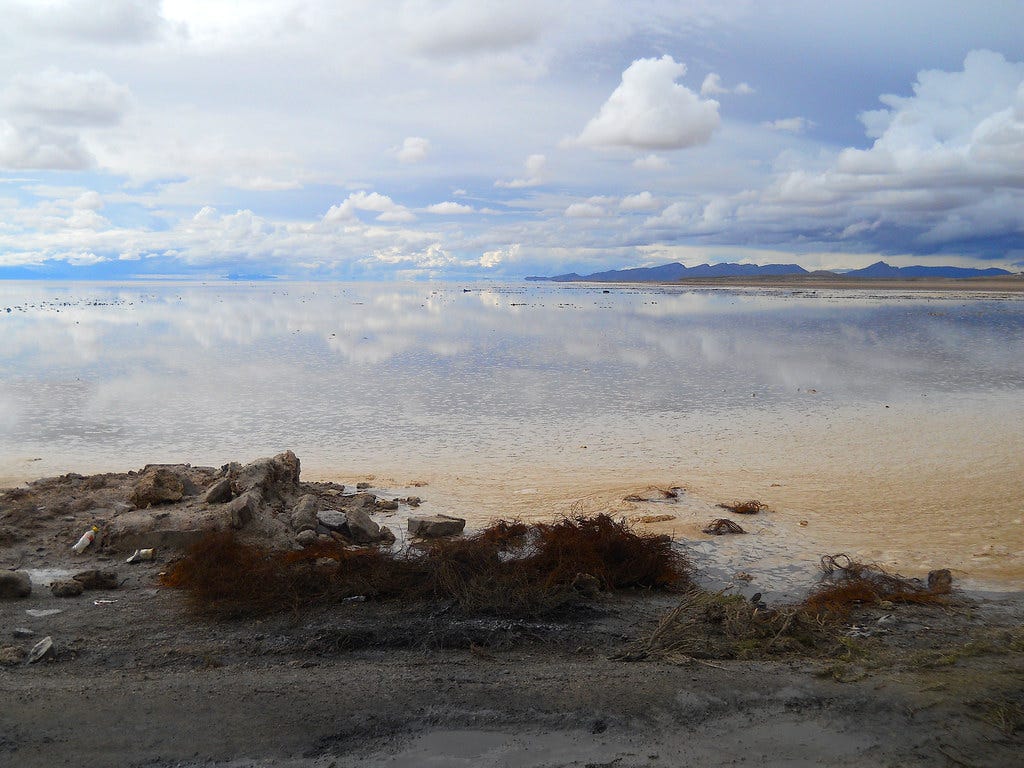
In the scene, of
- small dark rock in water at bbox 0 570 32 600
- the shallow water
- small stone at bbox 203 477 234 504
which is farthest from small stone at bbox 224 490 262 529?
the shallow water

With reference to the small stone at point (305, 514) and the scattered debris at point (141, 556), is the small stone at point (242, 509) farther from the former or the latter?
the scattered debris at point (141, 556)

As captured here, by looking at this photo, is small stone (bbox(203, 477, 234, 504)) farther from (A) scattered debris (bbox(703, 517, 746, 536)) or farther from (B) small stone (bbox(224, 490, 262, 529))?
(A) scattered debris (bbox(703, 517, 746, 536))

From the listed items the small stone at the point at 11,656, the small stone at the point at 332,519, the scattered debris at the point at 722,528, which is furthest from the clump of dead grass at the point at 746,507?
the small stone at the point at 11,656

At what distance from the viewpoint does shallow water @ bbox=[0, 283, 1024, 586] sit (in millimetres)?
8953

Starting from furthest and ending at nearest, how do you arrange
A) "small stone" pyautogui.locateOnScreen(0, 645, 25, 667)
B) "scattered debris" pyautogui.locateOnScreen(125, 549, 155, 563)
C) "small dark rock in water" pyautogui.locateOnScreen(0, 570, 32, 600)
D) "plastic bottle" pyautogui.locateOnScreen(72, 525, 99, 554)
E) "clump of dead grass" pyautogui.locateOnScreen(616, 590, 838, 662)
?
"plastic bottle" pyautogui.locateOnScreen(72, 525, 99, 554)
"scattered debris" pyautogui.locateOnScreen(125, 549, 155, 563)
"small dark rock in water" pyautogui.locateOnScreen(0, 570, 32, 600)
"clump of dead grass" pyautogui.locateOnScreen(616, 590, 838, 662)
"small stone" pyautogui.locateOnScreen(0, 645, 25, 667)

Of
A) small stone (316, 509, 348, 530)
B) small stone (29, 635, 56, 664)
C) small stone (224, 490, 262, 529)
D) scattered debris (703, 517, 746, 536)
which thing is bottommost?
scattered debris (703, 517, 746, 536)

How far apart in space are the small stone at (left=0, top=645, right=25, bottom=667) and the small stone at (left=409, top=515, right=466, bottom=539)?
359cm

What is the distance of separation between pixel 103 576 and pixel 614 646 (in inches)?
166

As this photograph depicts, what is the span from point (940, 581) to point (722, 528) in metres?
2.20

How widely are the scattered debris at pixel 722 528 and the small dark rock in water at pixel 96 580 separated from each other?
18.9 ft

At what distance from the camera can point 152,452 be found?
11523 millimetres

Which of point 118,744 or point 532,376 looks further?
point 532,376

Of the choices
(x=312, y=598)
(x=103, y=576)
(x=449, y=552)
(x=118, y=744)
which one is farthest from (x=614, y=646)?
(x=103, y=576)

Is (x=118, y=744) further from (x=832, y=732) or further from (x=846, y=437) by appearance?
(x=846, y=437)
